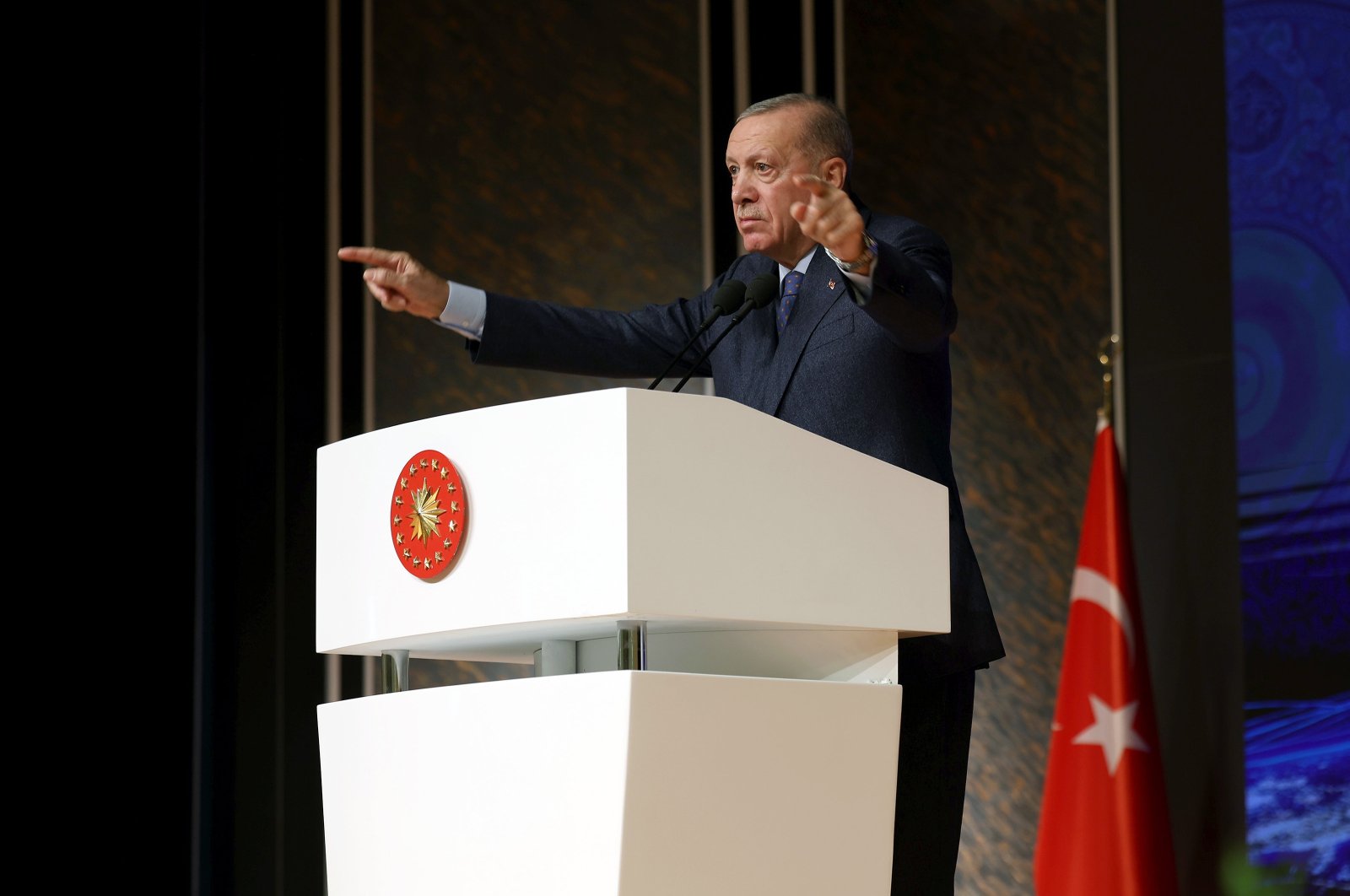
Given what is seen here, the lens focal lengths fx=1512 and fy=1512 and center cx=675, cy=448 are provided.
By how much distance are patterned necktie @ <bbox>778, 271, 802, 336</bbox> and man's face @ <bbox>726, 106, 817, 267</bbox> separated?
47 millimetres

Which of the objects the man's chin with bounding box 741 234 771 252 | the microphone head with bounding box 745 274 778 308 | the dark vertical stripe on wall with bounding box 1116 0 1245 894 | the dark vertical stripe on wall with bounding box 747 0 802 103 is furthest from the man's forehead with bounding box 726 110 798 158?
the dark vertical stripe on wall with bounding box 747 0 802 103

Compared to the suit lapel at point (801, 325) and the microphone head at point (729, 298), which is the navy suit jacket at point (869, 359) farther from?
the microphone head at point (729, 298)

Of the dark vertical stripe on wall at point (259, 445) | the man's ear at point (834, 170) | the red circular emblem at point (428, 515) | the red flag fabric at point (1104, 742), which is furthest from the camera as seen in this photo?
the dark vertical stripe on wall at point (259, 445)

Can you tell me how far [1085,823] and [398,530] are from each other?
6.39 ft

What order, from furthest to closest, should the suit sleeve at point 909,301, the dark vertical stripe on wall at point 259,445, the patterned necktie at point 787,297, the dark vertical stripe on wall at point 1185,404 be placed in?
the dark vertical stripe on wall at point 259,445 < the dark vertical stripe on wall at point 1185,404 < the patterned necktie at point 787,297 < the suit sleeve at point 909,301

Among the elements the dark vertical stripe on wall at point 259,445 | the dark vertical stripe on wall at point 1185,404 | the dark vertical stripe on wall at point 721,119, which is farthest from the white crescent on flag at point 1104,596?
the dark vertical stripe on wall at point 259,445

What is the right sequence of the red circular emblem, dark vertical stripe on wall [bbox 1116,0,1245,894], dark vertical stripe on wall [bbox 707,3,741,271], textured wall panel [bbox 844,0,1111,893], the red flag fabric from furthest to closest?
dark vertical stripe on wall [bbox 707,3,741,271]
textured wall panel [bbox 844,0,1111,893]
dark vertical stripe on wall [bbox 1116,0,1245,894]
the red flag fabric
the red circular emblem

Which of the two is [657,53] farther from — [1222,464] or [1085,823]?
[1085,823]

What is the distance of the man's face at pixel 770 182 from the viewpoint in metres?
2.11

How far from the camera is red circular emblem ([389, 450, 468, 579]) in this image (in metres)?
1.58

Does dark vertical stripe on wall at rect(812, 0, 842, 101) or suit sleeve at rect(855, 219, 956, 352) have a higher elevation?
dark vertical stripe on wall at rect(812, 0, 842, 101)

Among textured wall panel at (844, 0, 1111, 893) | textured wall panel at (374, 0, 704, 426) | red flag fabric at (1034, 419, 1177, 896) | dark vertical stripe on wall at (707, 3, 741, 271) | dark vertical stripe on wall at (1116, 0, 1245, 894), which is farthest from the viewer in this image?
dark vertical stripe on wall at (707, 3, 741, 271)

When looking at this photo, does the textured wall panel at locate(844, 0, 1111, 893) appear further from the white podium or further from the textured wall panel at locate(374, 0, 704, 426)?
the white podium

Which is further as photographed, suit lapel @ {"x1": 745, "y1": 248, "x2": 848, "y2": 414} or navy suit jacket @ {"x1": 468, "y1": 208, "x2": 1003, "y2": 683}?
suit lapel @ {"x1": 745, "y1": 248, "x2": 848, "y2": 414}
